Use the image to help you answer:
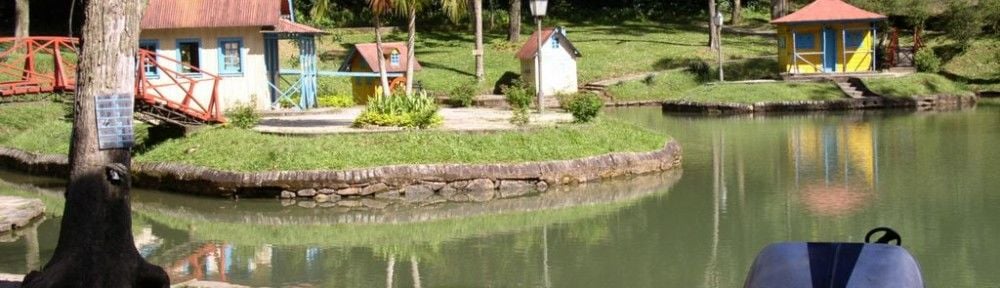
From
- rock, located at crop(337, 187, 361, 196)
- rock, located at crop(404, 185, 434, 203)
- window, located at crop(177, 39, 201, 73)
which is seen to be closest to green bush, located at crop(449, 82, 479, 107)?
window, located at crop(177, 39, 201, 73)

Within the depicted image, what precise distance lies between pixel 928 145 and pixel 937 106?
37.2 ft

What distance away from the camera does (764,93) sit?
37.6 metres

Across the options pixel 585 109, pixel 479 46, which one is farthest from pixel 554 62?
pixel 585 109

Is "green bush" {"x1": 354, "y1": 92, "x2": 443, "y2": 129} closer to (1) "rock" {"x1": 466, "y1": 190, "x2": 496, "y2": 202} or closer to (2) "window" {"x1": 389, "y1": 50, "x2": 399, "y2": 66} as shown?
(1) "rock" {"x1": 466, "y1": 190, "x2": 496, "y2": 202}

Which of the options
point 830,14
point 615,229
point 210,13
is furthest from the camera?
point 830,14

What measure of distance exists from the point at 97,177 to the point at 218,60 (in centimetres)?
2082

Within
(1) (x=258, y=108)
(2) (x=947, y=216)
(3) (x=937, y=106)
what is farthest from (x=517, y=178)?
(3) (x=937, y=106)

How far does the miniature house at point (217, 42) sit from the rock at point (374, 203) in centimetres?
1126

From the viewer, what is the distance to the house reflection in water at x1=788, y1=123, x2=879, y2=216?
61.5 ft

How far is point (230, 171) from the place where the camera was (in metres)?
20.6

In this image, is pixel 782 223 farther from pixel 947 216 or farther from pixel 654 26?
pixel 654 26

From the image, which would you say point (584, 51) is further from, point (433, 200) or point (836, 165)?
point (433, 200)

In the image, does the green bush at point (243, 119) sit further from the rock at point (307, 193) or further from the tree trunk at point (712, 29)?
the tree trunk at point (712, 29)

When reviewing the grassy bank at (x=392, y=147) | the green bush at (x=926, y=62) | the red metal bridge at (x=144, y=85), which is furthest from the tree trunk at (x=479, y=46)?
the grassy bank at (x=392, y=147)
